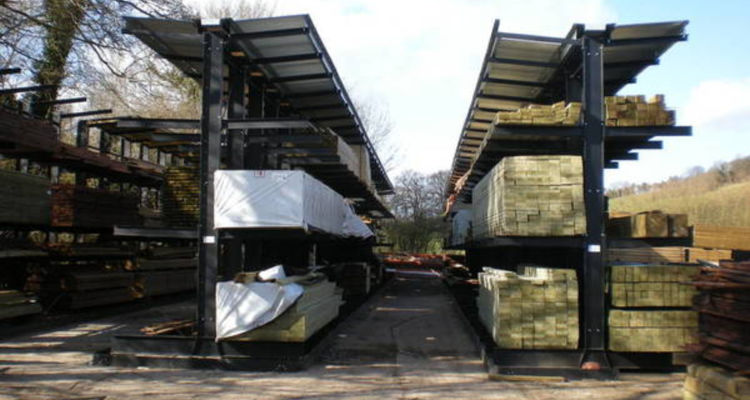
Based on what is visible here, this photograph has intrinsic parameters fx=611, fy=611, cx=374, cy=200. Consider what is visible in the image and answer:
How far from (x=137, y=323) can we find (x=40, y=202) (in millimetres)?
3369

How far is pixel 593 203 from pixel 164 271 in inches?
508

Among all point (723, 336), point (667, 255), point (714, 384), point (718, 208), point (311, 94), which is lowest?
point (714, 384)

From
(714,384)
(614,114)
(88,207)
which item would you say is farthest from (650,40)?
(88,207)

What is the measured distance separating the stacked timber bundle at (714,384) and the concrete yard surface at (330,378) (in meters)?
1.14

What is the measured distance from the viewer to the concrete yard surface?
7359 millimetres

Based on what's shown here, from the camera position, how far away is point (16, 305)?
1173cm

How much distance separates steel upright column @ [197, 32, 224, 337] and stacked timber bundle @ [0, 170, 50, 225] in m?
5.60

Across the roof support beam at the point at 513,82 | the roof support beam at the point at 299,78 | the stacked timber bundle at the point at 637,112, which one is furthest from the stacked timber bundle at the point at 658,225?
the roof support beam at the point at 299,78

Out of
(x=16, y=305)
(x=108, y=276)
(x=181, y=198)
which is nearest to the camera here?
(x=16, y=305)

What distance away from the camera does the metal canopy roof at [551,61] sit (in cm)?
916

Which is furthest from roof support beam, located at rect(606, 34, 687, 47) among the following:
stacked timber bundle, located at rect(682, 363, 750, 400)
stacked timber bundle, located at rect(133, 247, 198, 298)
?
stacked timber bundle, located at rect(133, 247, 198, 298)

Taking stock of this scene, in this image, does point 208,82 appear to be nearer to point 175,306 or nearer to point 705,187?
point 175,306

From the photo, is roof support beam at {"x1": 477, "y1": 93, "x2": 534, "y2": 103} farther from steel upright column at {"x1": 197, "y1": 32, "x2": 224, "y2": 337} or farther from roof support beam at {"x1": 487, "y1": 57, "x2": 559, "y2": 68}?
steel upright column at {"x1": 197, "y1": 32, "x2": 224, "y2": 337}

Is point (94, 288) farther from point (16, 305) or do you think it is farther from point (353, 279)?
point (353, 279)
